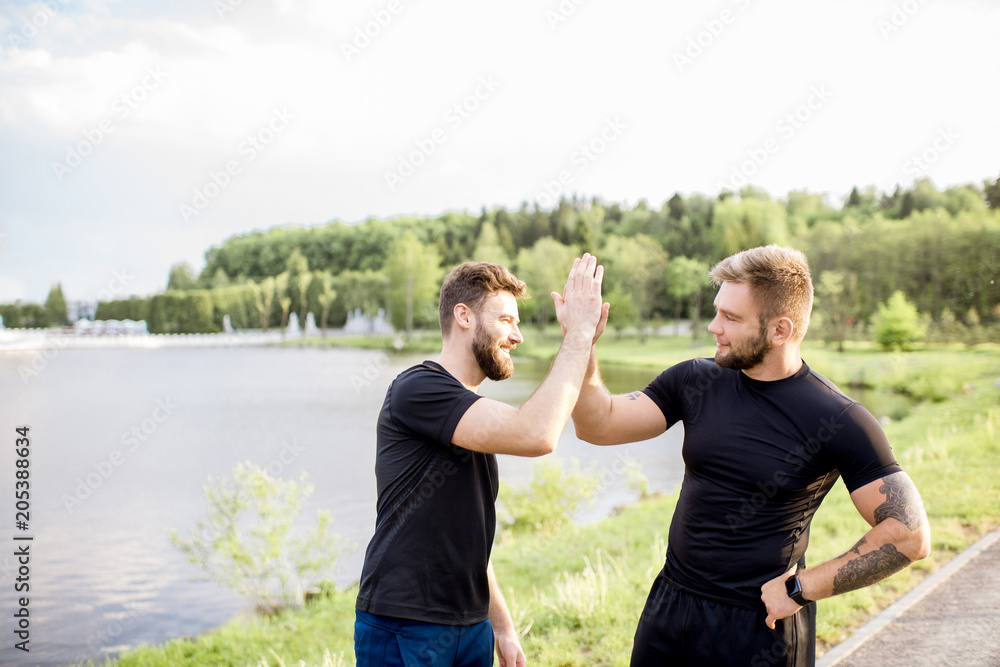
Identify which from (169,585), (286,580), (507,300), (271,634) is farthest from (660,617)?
(169,585)

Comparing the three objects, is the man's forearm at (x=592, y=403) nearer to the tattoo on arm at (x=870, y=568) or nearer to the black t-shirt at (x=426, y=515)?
Result: the black t-shirt at (x=426, y=515)

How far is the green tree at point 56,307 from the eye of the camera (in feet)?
265

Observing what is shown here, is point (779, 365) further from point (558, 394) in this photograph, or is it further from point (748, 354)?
point (558, 394)

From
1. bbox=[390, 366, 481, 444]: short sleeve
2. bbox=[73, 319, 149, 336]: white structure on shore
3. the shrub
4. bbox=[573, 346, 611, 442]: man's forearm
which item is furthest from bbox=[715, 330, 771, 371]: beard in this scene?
bbox=[73, 319, 149, 336]: white structure on shore

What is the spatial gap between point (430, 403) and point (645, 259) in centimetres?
6427

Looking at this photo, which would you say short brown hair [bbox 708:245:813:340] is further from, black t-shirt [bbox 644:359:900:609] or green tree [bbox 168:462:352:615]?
green tree [bbox 168:462:352:615]

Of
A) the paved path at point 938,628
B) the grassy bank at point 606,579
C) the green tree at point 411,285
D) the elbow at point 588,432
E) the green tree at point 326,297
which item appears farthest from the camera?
the green tree at point 326,297

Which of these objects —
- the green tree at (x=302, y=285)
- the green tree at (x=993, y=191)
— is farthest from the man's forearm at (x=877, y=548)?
the green tree at (x=302, y=285)

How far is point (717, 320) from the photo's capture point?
2623mm

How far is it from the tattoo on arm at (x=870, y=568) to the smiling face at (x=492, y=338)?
135 centimetres

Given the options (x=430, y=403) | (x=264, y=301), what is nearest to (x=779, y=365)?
(x=430, y=403)

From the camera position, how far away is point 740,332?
2.52 metres

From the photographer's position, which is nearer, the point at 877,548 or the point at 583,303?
Answer: the point at 877,548

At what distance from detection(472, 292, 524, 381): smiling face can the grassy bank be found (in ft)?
9.57
